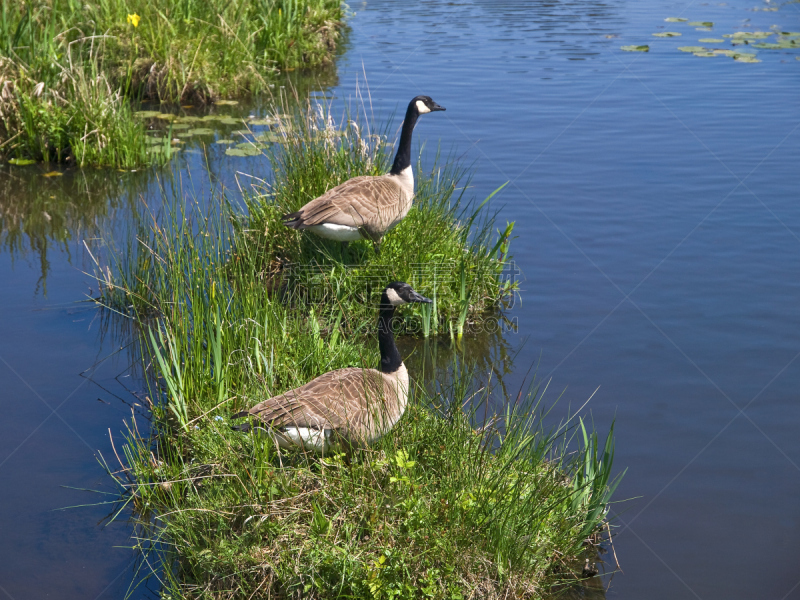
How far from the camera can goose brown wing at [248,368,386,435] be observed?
173 inches

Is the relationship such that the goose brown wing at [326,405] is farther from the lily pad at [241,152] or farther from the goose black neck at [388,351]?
the lily pad at [241,152]

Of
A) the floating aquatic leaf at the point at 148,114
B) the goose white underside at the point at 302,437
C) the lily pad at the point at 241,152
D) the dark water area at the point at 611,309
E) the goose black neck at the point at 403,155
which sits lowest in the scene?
the dark water area at the point at 611,309

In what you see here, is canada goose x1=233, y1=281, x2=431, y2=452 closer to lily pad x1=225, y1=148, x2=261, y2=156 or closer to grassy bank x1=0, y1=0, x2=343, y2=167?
lily pad x1=225, y1=148, x2=261, y2=156

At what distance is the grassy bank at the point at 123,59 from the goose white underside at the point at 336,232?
5092 millimetres

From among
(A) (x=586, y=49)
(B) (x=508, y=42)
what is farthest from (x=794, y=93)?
(B) (x=508, y=42)

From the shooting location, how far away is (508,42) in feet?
64.5

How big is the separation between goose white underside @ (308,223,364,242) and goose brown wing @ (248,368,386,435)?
228cm

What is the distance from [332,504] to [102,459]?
84.5 inches

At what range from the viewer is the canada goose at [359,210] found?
22.0ft

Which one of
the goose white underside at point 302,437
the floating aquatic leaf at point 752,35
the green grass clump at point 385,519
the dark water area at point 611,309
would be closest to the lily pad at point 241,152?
the dark water area at point 611,309

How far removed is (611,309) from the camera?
7.54m

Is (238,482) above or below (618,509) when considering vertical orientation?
above

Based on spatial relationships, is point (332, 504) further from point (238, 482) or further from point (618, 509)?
point (618, 509)

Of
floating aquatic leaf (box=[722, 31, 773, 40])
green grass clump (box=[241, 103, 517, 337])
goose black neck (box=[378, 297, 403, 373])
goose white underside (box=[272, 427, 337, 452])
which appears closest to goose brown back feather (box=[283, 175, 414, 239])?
green grass clump (box=[241, 103, 517, 337])
